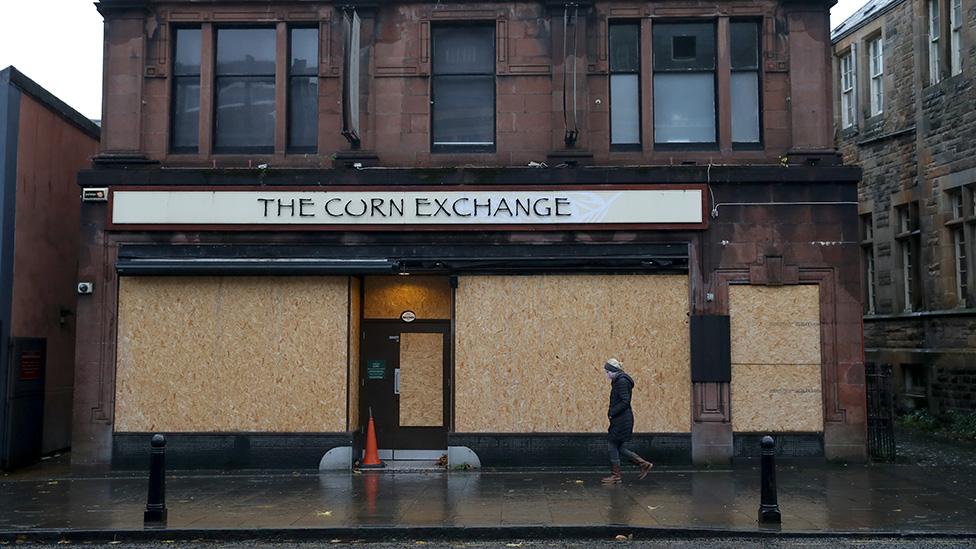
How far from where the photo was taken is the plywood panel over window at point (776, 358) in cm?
1577

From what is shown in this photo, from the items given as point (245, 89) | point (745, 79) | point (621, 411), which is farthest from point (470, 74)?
point (621, 411)

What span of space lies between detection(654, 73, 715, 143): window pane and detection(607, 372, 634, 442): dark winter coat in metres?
4.73

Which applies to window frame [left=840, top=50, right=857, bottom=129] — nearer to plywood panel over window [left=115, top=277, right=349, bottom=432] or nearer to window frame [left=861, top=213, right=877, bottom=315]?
window frame [left=861, top=213, right=877, bottom=315]

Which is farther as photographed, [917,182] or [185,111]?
[917,182]

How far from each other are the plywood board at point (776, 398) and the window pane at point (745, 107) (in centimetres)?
395

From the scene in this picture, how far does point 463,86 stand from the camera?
656 inches

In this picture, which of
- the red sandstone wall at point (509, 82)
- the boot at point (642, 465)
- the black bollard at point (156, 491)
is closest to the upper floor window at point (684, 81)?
the red sandstone wall at point (509, 82)

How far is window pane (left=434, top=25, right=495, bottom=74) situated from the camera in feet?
54.6

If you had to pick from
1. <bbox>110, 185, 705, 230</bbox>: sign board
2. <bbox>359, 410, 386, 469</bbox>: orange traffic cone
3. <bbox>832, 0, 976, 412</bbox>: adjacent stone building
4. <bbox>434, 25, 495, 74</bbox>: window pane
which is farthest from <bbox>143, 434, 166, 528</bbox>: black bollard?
<bbox>832, 0, 976, 412</bbox>: adjacent stone building

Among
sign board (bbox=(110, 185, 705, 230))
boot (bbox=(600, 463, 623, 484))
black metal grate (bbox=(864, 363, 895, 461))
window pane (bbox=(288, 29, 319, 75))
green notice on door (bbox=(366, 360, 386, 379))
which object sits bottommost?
boot (bbox=(600, 463, 623, 484))

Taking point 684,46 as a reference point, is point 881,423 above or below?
below

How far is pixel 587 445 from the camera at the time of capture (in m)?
15.8

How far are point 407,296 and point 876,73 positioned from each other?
51.1 ft

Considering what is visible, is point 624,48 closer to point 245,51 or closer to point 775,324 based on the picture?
point 775,324
